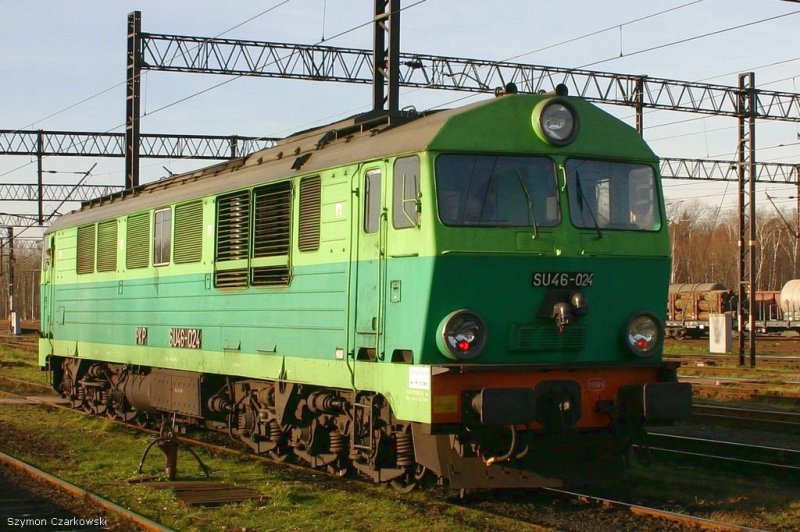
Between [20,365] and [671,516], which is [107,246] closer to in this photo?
[671,516]

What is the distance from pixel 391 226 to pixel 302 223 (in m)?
1.86

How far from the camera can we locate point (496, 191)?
9.65 metres

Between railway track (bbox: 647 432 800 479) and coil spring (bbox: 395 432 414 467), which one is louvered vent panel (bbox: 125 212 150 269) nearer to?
coil spring (bbox: 395 432 414 467)

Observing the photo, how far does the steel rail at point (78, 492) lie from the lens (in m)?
9.26

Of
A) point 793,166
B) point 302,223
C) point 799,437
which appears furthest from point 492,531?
point 793,166

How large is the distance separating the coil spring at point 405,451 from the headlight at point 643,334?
2.32 m

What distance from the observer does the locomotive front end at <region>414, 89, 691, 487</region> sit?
9.32 m

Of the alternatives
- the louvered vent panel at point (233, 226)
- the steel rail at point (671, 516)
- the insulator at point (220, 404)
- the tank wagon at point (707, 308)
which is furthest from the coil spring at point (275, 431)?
the tank wagon at point (707, 308)

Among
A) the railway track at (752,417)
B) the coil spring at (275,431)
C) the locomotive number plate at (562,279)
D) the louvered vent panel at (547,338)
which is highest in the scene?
the locomotive number plate at (562,279)

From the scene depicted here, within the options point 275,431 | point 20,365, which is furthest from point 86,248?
point 20,365

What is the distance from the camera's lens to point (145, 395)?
16031mm

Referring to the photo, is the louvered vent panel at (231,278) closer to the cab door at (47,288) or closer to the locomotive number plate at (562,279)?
the locomotive number plate at (562,279)

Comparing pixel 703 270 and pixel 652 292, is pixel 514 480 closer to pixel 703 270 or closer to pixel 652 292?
pixel 652 292

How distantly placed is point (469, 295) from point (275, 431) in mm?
4137
